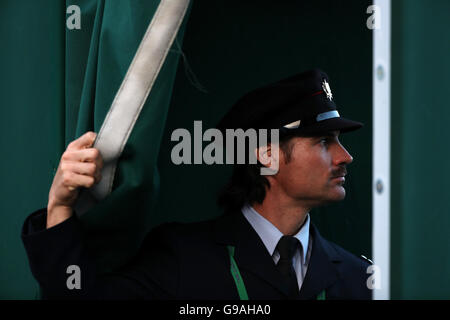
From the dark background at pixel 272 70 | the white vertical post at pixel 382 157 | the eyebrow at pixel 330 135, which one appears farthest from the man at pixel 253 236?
the white vertical post at pixel 382 157

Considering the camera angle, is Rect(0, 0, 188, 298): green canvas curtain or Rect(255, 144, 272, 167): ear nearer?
Rect(0, 0, 188, 298): green canvas curtain

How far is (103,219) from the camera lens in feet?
4.21

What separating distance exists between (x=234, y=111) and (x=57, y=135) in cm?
55

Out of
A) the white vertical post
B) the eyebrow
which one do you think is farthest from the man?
the white vertical post

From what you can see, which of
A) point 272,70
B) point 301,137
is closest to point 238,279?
point 301,137

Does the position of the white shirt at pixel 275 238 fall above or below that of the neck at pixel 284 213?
below

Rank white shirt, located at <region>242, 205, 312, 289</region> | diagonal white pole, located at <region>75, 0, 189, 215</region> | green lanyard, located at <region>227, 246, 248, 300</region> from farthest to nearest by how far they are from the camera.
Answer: white shirt, located at <region>242, 205, 312, 289</region> → green lanyard, located at <region>227, 246, 248, 300</region> → diagonal white pole, located at <region>75, 0, 189, 215</region>

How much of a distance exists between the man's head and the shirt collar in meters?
0.06

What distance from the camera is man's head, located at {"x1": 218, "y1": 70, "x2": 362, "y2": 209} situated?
164 cm

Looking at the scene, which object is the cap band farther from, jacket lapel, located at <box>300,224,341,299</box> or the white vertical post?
the white vertical post

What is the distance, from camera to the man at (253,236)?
1.24m

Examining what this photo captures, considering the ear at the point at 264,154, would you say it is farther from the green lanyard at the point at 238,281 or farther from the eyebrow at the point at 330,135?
the green lanyard at the point at 238,281

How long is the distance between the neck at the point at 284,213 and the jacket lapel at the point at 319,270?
78 millimetres
